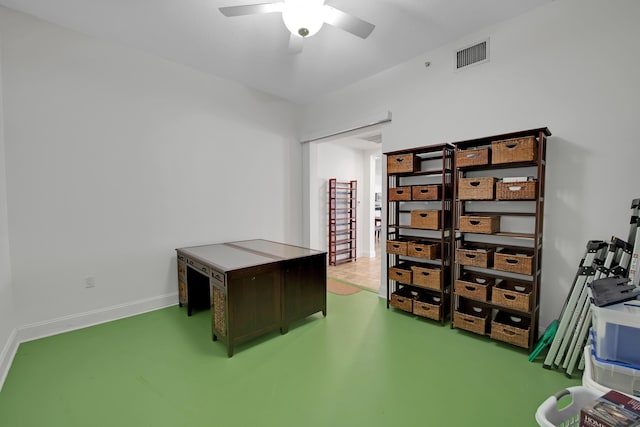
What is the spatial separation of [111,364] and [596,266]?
3.80m

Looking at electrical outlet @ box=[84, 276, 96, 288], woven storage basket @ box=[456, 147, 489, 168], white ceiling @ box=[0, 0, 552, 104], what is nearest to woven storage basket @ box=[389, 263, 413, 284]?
woven storage basket @ box=[456, 147, 489, 168]

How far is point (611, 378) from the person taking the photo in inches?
47.3

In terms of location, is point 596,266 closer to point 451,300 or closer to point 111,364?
point 451,300

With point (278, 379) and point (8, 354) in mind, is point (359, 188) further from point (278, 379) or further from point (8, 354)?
point (8, 354)

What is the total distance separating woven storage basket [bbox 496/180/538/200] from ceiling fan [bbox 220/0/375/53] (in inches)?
69.3

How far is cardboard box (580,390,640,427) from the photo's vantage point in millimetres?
937

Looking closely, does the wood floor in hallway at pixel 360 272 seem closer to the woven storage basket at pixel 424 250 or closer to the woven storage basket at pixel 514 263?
the woven storage basket at pixel 424 250

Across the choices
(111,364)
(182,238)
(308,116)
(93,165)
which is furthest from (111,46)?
(111,364)

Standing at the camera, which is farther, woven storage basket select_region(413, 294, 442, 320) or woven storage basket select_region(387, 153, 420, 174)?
woven storage basket select_region(387, 153, 420, 174)

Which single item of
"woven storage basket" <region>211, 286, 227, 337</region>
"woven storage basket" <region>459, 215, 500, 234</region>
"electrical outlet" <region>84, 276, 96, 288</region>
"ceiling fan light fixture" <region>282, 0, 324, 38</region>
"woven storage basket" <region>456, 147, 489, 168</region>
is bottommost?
"woven storage basket" <region>211, 286, 227, 337</region>

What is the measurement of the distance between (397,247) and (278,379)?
191 centimetres

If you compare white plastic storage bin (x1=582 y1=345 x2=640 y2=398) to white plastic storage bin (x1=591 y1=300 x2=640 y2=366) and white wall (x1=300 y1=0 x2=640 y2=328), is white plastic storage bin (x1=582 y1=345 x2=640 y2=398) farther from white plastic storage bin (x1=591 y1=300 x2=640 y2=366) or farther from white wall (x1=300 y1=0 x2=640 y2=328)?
white wall (x1=300 y1=0 x2=640 y2=328)

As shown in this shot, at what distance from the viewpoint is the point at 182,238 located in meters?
3.54

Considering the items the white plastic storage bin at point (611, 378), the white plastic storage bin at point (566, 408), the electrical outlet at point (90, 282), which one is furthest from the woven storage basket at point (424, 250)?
the electrical outlet at point (90, 282)
